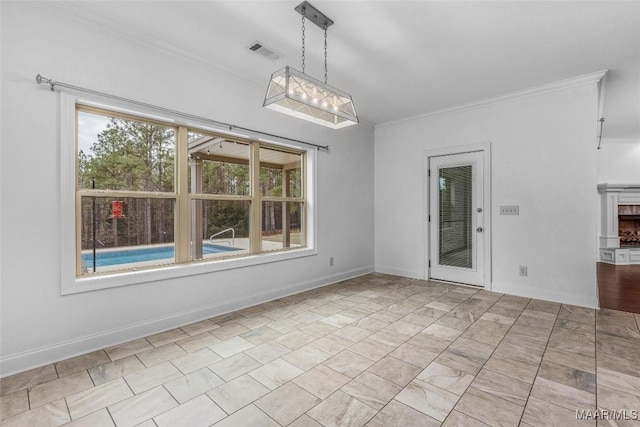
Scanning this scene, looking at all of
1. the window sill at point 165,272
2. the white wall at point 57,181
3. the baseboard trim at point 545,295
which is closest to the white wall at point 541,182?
the baseboard trim at point 545,295

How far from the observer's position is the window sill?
2.53m

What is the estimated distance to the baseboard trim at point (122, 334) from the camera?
2250 millimetres

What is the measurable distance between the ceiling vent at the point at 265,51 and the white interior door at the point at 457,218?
3.05 metres

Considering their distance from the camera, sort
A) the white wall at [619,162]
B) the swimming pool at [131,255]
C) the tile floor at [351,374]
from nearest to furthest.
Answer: the tile floor at [351,374] → the swimming pool at [131,255] → the white wall at [619,162]

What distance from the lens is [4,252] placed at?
2184 mm

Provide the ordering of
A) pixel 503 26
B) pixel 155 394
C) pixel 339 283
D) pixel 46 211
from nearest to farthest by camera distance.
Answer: pixel 155 394 → pixel 46 211 → pixel 503 26 → pixel 339 283

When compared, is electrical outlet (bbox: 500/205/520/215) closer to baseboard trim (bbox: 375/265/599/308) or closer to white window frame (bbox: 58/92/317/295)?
baseboard trim (bbox: 375/265/599/308)

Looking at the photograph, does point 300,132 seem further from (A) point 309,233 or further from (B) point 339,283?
(B) point 339,283

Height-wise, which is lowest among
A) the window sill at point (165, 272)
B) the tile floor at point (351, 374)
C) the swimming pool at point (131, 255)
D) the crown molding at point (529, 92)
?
the tile floor at point (351, 374)

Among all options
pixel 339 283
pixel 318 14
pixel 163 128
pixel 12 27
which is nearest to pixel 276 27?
pixel 318 14

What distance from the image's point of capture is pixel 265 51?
10.1 feet

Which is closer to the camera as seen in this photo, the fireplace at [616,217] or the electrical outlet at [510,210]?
the electrical outlet at [510,210]

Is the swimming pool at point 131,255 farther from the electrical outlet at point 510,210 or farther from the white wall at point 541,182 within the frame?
the electrical outlet at point 510,210

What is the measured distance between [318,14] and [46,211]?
8.70 ft
